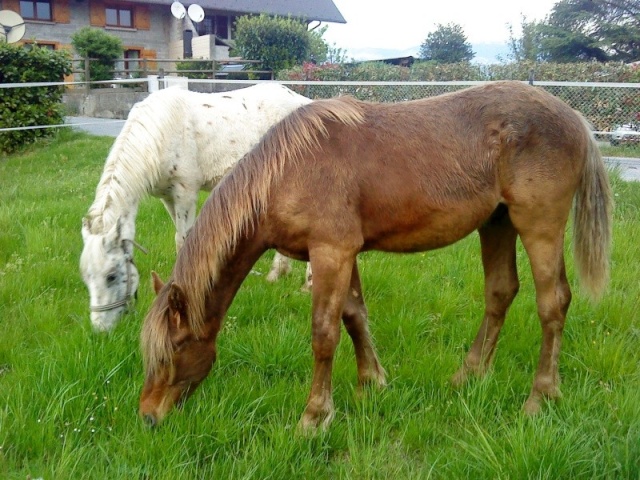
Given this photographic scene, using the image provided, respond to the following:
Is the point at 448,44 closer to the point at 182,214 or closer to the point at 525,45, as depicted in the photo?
the point at 525,45

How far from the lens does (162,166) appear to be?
16.0 ft

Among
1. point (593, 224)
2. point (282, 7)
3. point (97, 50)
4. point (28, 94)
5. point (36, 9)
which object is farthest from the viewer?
point (282, 7)

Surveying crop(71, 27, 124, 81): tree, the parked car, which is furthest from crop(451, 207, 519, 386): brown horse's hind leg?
crop(71, 27, 124, 81): tree

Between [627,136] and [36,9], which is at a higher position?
[36,9]

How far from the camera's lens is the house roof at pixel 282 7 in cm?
3406

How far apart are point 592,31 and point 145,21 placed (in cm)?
2344

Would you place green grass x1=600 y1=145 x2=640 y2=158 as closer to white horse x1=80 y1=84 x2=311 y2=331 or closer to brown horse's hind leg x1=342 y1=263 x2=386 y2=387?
white horse x1=80 y1=84 x2=311 y2=331

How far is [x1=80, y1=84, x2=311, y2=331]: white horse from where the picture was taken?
13.0 feet

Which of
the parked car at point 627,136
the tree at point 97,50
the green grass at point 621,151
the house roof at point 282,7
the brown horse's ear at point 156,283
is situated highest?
the house roof at point 282,7

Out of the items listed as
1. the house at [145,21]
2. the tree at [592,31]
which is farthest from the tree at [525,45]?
the house at [145,21]

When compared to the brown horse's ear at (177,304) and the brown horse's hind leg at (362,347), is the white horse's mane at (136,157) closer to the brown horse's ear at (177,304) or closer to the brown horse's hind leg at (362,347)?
the brown horse's ear at (177,304)

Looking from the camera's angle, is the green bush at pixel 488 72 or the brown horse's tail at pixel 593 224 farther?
the green bush at pixel 488 72

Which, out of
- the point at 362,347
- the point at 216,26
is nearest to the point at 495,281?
the point at 362,347

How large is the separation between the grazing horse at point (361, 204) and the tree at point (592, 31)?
23489 mm
